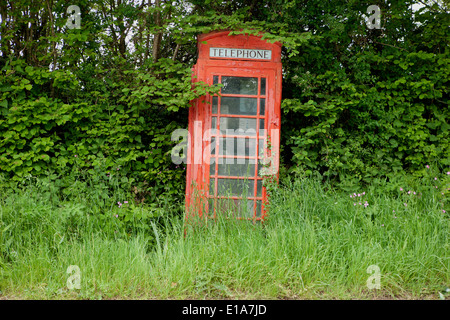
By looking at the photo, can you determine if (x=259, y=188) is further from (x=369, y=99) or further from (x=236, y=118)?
(x=369, y=99)

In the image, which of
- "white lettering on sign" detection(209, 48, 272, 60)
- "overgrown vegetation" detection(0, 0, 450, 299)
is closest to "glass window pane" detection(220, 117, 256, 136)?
"overgrown vegetation" detection(0, 0, 450, 299)

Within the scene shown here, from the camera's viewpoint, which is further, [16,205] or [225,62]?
[225,62]

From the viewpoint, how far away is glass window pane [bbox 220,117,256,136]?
15.1ft

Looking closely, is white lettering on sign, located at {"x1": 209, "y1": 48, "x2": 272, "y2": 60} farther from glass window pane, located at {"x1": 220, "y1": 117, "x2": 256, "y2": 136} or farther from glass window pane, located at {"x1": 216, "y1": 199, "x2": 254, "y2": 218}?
glass window pane, located at {"x1": 216, "y1": 199, "x2": 254, "y2": 218}

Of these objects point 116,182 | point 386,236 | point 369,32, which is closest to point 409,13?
point 369,32

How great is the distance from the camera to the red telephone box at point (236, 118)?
4574mm

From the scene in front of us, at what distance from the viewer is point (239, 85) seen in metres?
4.61

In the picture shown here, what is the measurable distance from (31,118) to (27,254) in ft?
6.65

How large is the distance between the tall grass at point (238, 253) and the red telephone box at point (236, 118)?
54cm

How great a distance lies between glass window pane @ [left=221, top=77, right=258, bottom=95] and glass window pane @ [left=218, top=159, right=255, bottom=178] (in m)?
0.86

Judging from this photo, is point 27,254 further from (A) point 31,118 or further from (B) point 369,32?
(B) point 369,32

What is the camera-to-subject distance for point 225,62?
15.0ft

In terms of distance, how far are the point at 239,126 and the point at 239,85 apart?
51cm

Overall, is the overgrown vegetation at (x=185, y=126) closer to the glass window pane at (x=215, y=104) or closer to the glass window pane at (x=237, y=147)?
the glass window pane at (x=215, y=104)
